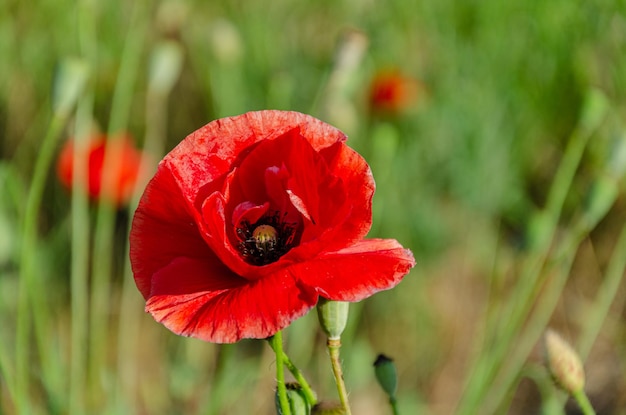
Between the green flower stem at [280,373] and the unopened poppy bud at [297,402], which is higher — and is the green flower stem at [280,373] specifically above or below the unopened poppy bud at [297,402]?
above

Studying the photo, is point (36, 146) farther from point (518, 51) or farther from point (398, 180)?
point (518, 51)

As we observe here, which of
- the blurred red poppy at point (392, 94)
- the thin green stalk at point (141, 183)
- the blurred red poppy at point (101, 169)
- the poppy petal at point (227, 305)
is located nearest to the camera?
the poppy petal at point (227, 305)

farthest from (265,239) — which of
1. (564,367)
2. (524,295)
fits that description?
(524,295)

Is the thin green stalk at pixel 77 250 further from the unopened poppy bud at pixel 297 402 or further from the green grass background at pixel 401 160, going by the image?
the unopened poppy bud at pixel 297 402

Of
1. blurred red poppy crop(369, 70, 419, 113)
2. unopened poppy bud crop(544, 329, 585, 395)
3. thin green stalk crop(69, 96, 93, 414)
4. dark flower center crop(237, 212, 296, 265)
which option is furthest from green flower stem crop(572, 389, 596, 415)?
blurred red poppy crop(369, 70, 419, 113)

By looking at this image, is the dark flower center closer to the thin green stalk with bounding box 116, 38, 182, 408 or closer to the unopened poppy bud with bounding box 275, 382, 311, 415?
the unopened poppy bud with bounding box 275, 382, 311, 415

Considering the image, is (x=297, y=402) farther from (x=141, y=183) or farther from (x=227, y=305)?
(x=141, y=183)

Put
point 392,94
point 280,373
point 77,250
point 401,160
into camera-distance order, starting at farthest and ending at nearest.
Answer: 1. point 401,160
2. point 392,94
3. point 77,250
4. point 280,373

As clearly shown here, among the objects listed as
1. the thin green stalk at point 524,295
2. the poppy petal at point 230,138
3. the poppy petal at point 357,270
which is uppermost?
the poppy petal at point 230,138

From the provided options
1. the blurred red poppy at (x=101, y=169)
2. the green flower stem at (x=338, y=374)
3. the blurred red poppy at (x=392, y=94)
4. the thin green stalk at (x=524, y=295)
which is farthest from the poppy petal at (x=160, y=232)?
the blurred red poppy at (x=392, y=94)
